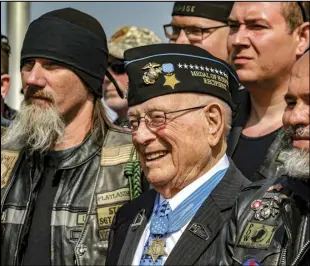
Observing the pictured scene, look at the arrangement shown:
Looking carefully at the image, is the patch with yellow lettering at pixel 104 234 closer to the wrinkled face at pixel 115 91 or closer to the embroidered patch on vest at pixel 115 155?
the embroidered patch on vest at pixel 115 155

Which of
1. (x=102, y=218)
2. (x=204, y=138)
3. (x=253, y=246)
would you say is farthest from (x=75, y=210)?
(x=253, y=246)

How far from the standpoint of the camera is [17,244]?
5.30 m

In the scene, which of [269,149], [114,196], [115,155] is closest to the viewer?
[269,149]

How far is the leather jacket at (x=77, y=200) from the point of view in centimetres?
520

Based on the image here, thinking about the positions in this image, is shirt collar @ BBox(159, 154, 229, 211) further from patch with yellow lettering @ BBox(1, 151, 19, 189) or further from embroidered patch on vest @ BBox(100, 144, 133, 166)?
patch with yellow lettering @ BBox(1, 151, 19, 189)

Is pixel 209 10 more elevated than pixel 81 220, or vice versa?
pixel 209 10

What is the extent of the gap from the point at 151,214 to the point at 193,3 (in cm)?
226

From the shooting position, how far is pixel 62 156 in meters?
5.49

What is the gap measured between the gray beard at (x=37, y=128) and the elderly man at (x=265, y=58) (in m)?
1.01

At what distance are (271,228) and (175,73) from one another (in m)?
1.14

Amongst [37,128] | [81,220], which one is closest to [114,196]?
[81,220]

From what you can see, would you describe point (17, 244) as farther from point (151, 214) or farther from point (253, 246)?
point (253, 246)

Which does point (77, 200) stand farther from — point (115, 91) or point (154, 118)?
point (115, 91)

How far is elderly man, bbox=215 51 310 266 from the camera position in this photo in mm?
3682
